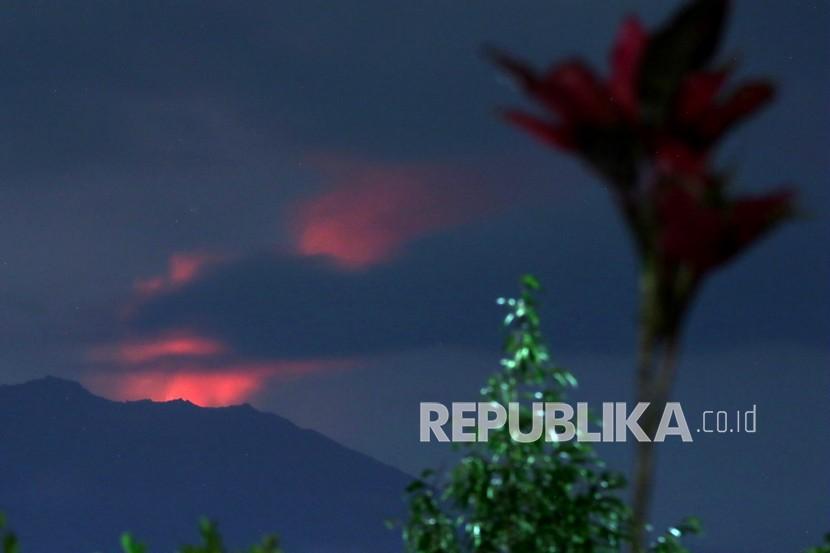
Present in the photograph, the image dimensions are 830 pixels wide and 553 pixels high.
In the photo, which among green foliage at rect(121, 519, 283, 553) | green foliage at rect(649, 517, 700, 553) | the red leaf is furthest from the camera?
green foliage at rect(649, 517, 700, 553)

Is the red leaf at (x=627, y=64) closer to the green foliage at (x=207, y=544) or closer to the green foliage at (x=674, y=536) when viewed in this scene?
the green foliage at (x=207, y=544)

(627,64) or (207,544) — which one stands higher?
(627,64)

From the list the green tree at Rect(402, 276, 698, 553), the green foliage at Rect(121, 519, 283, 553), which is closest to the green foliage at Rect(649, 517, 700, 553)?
the green tree at Rect(402, 276, 698, 553)

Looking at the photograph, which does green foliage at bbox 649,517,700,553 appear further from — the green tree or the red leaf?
the red leaf

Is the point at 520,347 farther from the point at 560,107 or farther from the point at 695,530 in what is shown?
the point at 560,107

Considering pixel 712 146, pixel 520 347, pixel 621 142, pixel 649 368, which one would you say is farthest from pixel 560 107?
pixel 520 347

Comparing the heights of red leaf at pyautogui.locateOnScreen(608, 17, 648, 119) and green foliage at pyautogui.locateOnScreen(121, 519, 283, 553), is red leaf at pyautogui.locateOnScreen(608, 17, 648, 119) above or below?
above

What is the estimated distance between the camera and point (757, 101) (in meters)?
3.27

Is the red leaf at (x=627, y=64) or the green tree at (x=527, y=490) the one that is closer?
the red leaf at (x=627, y=64)

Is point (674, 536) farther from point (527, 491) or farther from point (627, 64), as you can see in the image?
point (627, 64)

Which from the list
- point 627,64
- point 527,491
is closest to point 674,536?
point 527,491

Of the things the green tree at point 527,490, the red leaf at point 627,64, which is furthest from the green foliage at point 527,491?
the red leaf at point 627,64

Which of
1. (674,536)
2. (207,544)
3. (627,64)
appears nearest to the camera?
(627,64)

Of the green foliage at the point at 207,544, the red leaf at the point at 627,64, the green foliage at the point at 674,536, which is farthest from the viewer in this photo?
the green foliage at the point at 674,536
